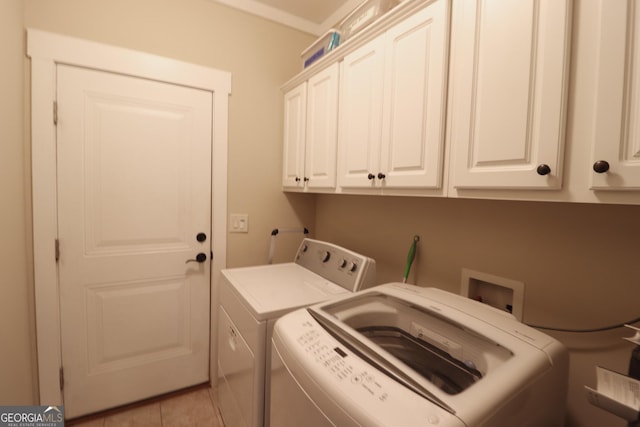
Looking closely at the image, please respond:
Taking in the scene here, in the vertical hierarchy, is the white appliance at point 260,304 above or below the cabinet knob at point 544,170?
below

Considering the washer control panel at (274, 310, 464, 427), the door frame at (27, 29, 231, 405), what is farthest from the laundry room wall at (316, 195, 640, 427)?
the door frame at (27, 29, 231, 405)

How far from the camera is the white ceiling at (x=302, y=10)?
1936 mm

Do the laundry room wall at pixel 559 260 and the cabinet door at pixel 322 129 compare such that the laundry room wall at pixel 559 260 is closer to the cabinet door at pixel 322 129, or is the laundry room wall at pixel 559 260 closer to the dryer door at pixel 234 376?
the cabinet door at pixel 322 129

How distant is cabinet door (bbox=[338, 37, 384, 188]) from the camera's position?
1.26 m

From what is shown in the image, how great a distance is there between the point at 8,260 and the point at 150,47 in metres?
1.32

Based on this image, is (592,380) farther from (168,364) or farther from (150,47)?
(150,47)

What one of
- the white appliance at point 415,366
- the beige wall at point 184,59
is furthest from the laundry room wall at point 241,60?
the white appliance at point 415,366

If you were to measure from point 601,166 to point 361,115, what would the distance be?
0.90 meters

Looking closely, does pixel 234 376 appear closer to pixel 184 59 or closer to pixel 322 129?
pixel 322 129

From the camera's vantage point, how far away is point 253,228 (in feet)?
6.88

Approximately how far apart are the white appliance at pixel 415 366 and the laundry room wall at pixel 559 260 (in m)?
0.24

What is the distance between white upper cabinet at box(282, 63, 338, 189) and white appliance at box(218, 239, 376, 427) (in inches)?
17.3

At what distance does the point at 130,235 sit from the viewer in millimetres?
1719

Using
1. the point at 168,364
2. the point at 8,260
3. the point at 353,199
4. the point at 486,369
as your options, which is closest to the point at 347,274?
the point at 353,199
